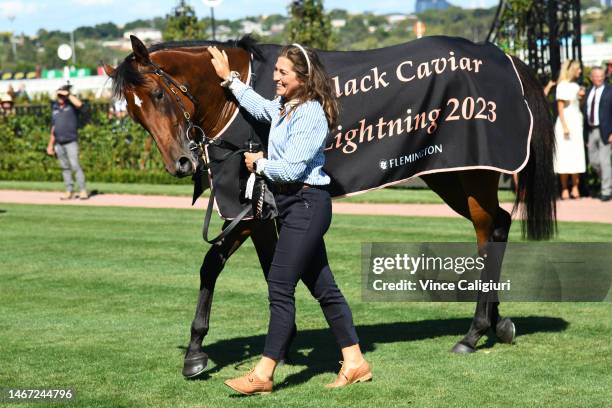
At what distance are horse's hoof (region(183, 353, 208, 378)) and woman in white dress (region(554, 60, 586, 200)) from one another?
421 inches

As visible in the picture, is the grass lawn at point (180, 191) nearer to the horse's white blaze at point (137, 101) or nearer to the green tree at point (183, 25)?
the horse's white blaze at point (137, 101)

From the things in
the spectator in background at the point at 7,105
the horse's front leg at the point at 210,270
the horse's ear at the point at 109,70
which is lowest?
the spectator in background at the point at 7,105

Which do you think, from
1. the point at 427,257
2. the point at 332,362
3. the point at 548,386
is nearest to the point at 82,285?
the point at 427,257

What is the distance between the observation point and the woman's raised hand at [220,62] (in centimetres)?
640

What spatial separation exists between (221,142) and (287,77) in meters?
0.84

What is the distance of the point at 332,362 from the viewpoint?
665 centimetres

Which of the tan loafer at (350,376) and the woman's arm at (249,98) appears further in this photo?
the woman's arm at (249,98)

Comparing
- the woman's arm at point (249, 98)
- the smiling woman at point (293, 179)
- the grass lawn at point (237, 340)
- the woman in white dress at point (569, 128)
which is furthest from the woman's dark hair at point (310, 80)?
the woman in white dress at point (569, 128)

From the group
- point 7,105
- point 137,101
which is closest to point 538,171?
point 137,101

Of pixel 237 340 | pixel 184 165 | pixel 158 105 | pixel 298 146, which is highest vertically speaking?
pixel 158 105

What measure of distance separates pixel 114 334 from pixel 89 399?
1.67m

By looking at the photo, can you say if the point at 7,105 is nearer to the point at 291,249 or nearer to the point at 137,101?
the point at 137,101

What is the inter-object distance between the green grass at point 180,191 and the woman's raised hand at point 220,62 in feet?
32.5

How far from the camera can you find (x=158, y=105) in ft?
20.1
